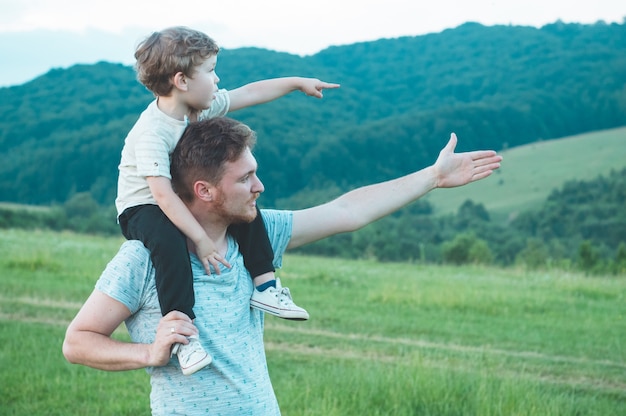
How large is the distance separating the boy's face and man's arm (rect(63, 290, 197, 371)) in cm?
83

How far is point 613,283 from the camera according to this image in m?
16.2

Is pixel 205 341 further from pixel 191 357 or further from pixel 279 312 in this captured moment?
pixel 279 312

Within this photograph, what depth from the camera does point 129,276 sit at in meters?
2.78

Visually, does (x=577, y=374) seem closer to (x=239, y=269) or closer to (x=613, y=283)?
(x=239, y=269)

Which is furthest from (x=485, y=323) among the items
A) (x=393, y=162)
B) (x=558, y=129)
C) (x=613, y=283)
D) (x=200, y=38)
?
(x=558, y=129)

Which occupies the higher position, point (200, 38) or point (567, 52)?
point (567, 52)

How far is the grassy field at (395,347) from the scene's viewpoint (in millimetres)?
6797

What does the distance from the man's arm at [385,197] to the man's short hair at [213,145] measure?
1.58 ft

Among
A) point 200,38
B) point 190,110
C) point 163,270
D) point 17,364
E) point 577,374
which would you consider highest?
point 200,38

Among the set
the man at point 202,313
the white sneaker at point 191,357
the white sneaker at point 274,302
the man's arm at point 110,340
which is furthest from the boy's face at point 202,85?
the white sneaker at point 191,357

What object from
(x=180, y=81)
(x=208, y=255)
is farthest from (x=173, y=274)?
(x=180, y=81)

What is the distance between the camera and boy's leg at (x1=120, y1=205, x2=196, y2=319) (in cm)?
275

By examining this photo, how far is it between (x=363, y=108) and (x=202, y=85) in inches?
3530

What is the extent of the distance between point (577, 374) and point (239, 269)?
6.58 meters
